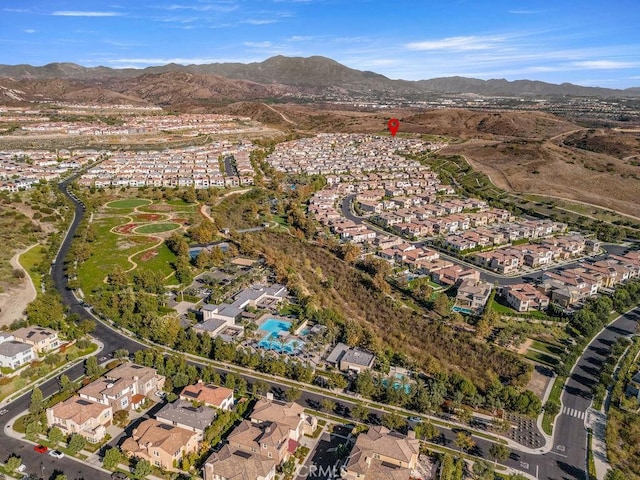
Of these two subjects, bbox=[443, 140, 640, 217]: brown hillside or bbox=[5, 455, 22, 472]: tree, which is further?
bbox=[443, 140, 640, 217]: brown hillside

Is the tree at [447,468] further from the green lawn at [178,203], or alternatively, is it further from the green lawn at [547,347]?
the green lawn at [178,203]

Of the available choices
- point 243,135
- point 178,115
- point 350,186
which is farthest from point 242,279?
point 178,115

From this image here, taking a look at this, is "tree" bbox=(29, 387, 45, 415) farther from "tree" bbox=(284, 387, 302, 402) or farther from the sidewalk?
the sidewalk

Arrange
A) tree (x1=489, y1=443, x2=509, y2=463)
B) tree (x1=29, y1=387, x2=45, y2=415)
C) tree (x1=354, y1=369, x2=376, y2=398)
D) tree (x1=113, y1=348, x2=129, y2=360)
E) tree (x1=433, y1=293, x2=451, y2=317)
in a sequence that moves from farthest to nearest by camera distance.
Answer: tree (x1=433, y1=293, x2=451, y2=317)
tree (x1=113, y1=348, x2=129, y2=360)
tree (x1=354, y1=369, x2=376, y2=398)
tree (x1=29, y1=387, x2=45, y2=415)
tree (x1=489, y1=443, x2=509, y2=463)

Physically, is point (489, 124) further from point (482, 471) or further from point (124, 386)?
point (124, 386)

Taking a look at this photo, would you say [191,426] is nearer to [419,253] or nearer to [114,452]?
[114,452]

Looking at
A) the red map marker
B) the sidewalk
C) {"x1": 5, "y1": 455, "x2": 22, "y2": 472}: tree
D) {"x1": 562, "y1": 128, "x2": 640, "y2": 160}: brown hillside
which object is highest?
the red map marker

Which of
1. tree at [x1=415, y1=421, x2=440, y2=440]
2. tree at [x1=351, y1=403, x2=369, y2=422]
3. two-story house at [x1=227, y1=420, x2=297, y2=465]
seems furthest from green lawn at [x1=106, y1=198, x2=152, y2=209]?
tree at [x1=415, y1=421, x2=440, y2=440]

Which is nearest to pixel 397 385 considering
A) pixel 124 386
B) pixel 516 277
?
pixel 124 386
